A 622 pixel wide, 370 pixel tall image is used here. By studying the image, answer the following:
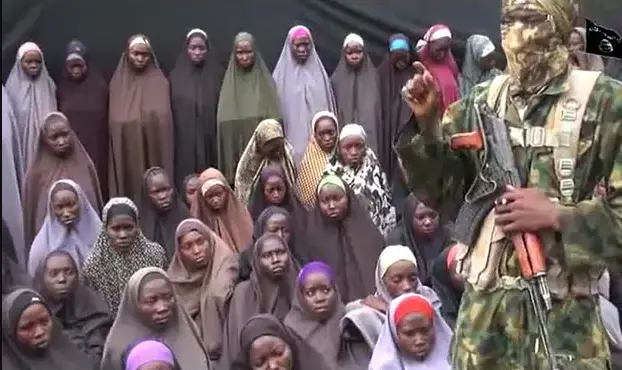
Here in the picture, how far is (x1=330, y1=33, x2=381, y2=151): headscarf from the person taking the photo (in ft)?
20.9

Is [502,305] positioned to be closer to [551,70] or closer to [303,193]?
[551,70]

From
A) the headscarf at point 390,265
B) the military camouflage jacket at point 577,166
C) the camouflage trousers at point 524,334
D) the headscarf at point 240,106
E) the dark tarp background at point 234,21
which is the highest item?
the dark tarp background at point 234,21

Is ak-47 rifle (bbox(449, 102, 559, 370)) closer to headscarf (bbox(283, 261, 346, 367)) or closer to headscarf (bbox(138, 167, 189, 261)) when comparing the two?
headscarf (bbox(283, 261, 346, 367))

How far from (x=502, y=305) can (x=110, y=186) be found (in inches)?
176

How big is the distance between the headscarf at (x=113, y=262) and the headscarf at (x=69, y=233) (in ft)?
0.29

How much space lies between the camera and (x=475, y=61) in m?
6.63

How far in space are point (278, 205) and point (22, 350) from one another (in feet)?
5.12

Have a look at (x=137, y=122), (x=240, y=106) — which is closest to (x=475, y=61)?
(x=240, y=106)

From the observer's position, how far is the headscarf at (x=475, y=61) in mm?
6492

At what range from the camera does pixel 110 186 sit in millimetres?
6199

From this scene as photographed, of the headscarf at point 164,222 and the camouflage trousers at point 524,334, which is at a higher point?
the headscarf at point 164,222

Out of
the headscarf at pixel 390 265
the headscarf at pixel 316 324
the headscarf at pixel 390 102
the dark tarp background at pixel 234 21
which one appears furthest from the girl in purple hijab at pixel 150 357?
the dark tarp background at pixel 234 21

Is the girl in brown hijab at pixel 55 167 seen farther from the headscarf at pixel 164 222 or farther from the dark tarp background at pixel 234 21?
the dark tarp background at pixel 234 21

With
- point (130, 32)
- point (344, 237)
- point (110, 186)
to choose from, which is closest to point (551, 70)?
point (344, 237)
